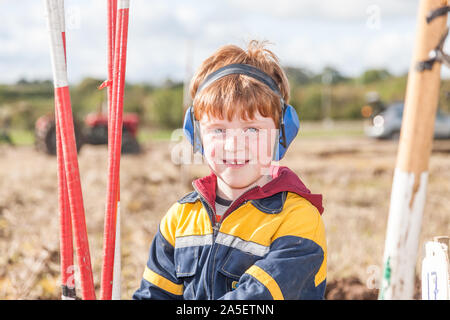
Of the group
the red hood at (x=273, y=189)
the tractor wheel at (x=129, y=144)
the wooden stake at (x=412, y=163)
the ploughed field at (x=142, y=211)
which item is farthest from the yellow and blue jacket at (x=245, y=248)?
the tractor wheel at (x=129, y=144)

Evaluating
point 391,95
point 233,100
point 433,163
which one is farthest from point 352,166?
point 391,95

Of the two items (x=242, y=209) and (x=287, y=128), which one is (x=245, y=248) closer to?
(x=242, y=209)

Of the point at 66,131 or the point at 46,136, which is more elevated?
the point at 66,131

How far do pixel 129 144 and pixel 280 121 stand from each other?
10574 mm

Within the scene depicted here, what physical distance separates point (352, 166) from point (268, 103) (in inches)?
380

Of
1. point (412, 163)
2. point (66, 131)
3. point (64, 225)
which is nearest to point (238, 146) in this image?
point (66, 131)

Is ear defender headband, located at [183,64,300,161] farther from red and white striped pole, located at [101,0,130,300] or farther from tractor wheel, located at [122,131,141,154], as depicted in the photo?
tractor wheel, located at [122,131,141,154]

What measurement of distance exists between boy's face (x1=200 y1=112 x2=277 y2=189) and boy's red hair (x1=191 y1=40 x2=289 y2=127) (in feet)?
0.09

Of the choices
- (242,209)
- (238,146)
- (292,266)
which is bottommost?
(292,266)

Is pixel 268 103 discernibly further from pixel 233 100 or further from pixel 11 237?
pixel 11 237

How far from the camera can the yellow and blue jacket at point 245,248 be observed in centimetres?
150

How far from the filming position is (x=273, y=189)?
166 centimetres

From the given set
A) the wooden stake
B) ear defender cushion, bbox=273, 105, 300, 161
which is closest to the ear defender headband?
ear defender cushion, bbox=273, 105, 300, 161

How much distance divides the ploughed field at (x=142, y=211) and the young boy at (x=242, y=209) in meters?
1.63
